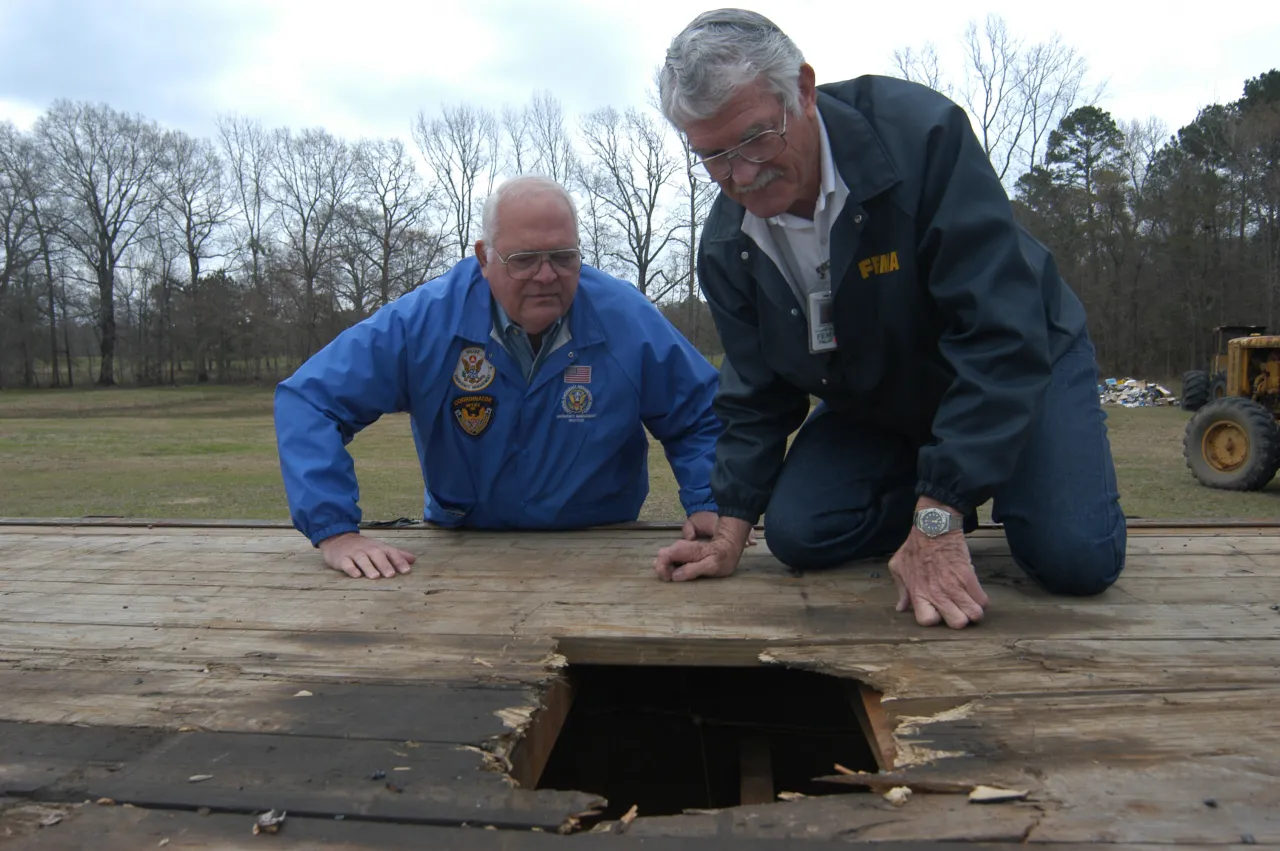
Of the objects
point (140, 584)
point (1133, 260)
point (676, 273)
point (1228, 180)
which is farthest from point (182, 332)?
point (140, 584)

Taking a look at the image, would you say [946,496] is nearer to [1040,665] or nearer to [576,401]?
[1040,665]

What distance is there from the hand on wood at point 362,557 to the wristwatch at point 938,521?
1252mm

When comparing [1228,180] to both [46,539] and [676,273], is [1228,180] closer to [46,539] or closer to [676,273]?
[676,273]

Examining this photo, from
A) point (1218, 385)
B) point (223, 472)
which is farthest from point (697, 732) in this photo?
point (1218, 385)

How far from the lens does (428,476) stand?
2.92m

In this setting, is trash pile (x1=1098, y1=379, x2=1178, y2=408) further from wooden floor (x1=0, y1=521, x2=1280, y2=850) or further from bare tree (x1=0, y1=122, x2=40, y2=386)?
bare tree (x1=0, y1=122, x2=40, y2=386)

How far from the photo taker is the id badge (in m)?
2.10

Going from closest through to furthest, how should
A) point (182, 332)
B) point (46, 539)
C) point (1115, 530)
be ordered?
point (1115, 530) → point (46, 539) → point (182, 332)

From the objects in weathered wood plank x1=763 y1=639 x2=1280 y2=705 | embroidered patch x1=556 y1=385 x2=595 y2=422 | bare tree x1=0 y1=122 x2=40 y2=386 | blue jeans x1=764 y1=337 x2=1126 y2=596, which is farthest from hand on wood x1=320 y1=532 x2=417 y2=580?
bare tree x1=0 y1=122 x2=40 y2=386

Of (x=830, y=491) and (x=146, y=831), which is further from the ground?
(x=830, y=491)

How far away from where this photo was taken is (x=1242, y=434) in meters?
8.46

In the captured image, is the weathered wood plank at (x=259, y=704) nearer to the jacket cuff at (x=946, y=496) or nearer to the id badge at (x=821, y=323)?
the jacket cuff at (x=946, y=496)

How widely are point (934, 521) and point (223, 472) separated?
398 inches

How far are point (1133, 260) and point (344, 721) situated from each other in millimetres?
36024
